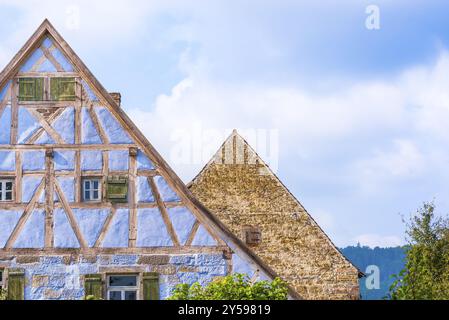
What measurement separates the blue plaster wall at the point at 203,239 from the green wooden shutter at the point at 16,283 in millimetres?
3402

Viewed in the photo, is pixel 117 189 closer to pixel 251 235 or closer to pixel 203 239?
pixel 203 239

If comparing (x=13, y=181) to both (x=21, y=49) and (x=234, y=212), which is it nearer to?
(x=21, y=49)

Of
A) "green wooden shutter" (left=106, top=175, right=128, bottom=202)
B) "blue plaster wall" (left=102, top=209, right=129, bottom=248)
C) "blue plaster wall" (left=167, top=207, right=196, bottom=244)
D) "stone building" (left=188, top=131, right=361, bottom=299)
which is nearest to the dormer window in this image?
"green wooden shutter" (left=106, top=175, right=128, bottom=202)

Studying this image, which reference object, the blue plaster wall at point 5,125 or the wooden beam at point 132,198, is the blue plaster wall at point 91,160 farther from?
the blue plaster wall at point 5,125

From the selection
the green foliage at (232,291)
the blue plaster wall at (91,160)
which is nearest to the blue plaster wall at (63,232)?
the blue plaster wall at (91,160)

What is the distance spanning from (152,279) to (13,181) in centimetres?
339

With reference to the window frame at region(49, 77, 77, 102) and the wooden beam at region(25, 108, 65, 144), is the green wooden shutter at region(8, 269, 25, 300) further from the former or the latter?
the window frame at region(49, 77, 77, 102)

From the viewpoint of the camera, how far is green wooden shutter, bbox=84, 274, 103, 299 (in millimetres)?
23328

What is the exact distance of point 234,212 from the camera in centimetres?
3509

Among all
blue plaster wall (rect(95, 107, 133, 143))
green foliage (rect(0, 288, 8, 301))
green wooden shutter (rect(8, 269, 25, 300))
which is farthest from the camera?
blue plaster wall (rect(95, 107, 133, 143))

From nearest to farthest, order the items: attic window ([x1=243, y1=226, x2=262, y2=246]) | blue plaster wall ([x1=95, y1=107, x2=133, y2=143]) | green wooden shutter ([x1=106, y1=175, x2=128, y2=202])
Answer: green wooden shutter ([x1=106, y1=175, x2=128, y2=202]) < blue plaster wall ([x1=95, y1=107, x2=133, y2=143]) < attic window ([x1=243, y1=226, x2=262, y2=246])

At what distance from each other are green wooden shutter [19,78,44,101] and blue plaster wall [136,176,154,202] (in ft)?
8.54
